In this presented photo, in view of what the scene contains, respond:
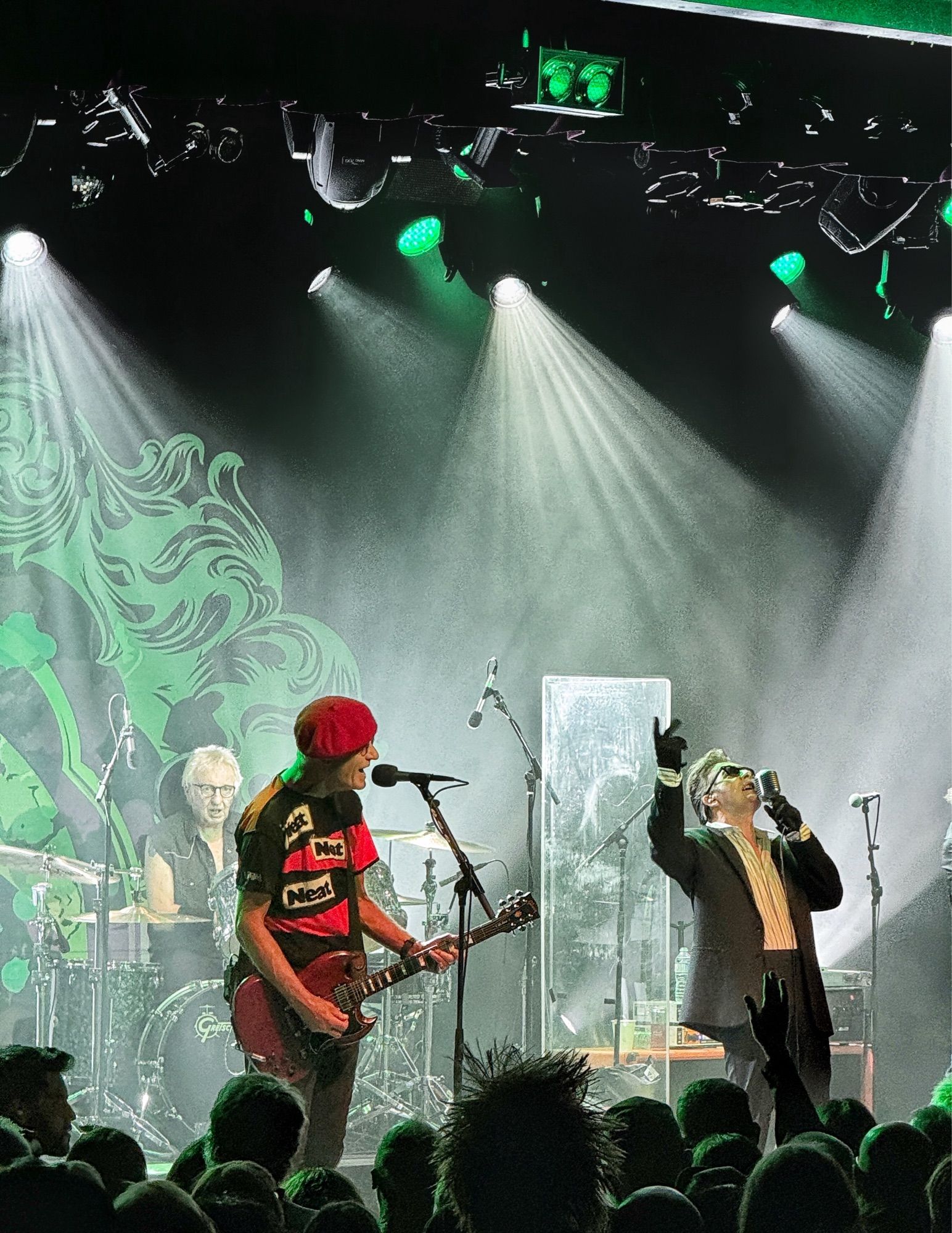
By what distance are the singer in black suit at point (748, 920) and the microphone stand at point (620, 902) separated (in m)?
2.47

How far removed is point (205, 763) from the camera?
287 inches

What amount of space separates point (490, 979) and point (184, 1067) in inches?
74.6

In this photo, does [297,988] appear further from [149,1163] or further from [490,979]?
[490,979]

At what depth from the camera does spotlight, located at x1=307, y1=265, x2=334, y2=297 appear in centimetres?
771

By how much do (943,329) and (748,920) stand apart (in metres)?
4.93

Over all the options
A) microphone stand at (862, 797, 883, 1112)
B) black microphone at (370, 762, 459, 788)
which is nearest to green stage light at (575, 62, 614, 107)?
black microphone at (370, 762, 459, 788)

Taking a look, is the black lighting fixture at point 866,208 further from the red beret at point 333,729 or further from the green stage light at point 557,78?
the red beret at point 333,729

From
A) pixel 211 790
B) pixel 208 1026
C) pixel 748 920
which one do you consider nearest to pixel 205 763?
pixel 211 790

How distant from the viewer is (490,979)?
7.76 metres

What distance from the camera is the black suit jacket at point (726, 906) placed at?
4.84 m

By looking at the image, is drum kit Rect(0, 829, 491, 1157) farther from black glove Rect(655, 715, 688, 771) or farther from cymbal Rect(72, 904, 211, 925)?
black glove Rect(655, 715, 688, 771)

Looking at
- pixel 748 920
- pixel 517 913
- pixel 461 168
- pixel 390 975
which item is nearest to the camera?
pixel 390 975

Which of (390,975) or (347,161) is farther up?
(347,161)

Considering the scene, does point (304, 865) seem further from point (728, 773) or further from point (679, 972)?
point (679, 972)
